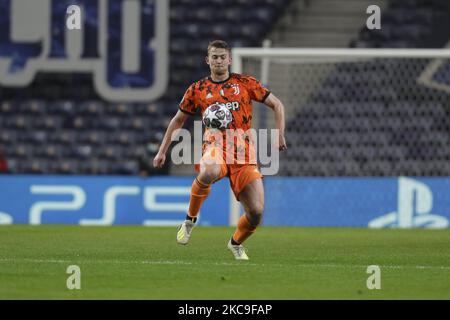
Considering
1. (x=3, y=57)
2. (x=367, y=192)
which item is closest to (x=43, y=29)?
(x=3, y=57)

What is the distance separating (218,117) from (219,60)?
1.53 feet

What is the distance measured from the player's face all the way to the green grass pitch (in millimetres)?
1578

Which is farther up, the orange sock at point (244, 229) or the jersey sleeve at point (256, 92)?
the jersey sleeve at point (256, 92)


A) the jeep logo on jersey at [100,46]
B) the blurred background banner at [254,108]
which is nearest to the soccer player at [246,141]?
the blurred background banner at [254,108]

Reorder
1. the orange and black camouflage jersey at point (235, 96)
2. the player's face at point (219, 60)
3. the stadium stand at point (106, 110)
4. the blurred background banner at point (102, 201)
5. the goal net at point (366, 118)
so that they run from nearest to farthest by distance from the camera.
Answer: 1. the player's face at point (219, 60)
2. the orange and black camouflage jersey at point (235, 96)
3. the blurred background banner at point (102, 201)
4. the goal net at point (366, 118)
5. the stadium stand at point (106, 110)

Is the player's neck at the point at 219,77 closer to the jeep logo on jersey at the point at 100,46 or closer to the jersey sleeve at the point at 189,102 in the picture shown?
the jersey sleeve at the point at 189,102

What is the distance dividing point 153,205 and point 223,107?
24.4ft

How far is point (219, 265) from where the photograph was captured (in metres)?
9.22

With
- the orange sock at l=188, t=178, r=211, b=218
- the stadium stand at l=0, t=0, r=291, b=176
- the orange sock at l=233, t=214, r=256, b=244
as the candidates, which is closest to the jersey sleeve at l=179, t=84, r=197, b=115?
the orange sock at l=188, t=178, r=211, b=218

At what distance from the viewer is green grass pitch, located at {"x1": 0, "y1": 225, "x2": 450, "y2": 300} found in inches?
291

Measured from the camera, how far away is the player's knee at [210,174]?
31.3 ft

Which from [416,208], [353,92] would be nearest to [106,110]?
[353,92]

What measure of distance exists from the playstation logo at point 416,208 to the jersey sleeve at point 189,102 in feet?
22.8

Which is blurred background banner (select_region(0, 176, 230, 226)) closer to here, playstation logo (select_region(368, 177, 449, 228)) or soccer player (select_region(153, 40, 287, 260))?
playstation logo (select_region(368, 177, 449, 228))
